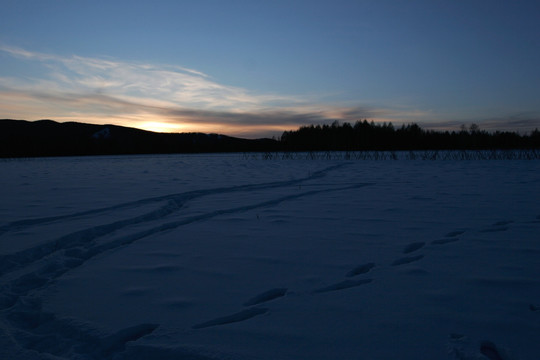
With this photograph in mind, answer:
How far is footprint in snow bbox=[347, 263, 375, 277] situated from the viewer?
2619 millimetres

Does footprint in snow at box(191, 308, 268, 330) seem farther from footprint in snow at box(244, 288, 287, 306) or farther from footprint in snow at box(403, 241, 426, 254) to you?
footprint in snow at box(403, 241, 426, 254)

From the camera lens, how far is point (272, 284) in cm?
243

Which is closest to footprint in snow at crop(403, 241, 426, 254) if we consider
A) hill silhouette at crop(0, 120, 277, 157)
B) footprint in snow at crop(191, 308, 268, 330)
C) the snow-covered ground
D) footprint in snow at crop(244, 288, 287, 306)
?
the snow-covered ground

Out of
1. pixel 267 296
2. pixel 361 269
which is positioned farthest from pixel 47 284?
pixel 361 269

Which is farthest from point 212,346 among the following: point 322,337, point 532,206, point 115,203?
point 532,206

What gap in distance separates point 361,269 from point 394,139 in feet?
180

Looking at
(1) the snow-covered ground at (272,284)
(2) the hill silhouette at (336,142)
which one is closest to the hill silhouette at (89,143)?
(2) the hill silhouette at (336,142)

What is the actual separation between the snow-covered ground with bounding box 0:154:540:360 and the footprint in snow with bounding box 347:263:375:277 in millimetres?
16

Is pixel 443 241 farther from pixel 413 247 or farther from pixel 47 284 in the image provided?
pixel 47 284

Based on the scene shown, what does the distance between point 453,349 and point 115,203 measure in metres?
5.50

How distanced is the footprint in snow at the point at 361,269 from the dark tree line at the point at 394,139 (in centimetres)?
3036

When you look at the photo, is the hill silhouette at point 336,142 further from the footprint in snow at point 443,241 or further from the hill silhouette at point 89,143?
the footprint in snow at point 443,241

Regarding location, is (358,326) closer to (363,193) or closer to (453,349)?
(453,349)

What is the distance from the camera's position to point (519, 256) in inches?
115
